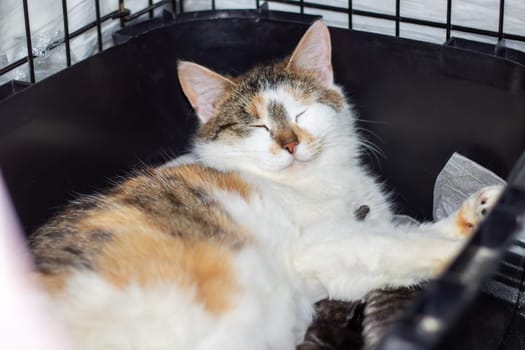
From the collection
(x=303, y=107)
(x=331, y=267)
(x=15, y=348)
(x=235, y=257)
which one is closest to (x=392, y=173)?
(x=303, y=107)

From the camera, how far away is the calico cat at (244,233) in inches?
49.1

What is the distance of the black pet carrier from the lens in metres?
1.70

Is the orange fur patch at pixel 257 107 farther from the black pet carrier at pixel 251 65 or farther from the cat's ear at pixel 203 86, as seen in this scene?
the black pet carrier at pixel 251 65

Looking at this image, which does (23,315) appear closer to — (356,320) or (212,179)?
(212,179)

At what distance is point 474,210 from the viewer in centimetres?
152

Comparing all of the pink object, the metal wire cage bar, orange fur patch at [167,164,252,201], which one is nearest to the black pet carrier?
the metal wire cage bar

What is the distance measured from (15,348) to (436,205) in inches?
44.8

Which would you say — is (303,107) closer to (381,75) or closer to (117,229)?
(381,75)

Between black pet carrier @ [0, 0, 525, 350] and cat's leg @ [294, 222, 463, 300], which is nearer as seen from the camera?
cat's leg @ [294, 222, 463, 300]

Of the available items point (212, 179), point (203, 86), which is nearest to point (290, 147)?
point (212, 179)

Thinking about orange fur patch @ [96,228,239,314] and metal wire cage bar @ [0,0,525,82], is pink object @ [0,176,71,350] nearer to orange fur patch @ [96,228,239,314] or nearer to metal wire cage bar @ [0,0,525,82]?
orange fur patch @ [96,228,239,314]

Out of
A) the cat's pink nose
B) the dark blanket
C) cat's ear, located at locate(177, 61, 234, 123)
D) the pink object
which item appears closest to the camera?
the pink object

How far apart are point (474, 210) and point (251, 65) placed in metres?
0.89

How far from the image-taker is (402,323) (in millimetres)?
747
